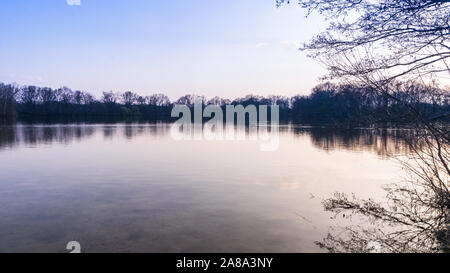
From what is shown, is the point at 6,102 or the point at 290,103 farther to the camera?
the point at 290,103

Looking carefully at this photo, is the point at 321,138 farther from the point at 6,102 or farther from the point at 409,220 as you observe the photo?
the point at 6,102

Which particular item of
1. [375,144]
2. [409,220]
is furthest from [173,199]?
[375,144]

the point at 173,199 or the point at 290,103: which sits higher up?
the point at 290,103

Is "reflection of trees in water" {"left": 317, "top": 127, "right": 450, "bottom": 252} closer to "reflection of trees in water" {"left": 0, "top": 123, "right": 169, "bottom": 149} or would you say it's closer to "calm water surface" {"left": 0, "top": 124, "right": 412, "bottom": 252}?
"calm water surface" {"left": 0, "top": 124, "right": 412, "bottom": 252}

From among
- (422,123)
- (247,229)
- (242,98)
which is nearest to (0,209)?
(247,229)

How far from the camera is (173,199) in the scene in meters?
7.86

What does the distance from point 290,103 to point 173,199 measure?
100m

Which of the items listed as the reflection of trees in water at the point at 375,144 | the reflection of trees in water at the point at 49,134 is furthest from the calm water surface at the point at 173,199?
the reflection of trees in water at the point at 49,134

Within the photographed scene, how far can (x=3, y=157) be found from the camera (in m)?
13.8

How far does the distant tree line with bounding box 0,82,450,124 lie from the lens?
198 inches

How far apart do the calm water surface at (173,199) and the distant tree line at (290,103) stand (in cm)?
63

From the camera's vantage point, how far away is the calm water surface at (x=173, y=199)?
5336 mm

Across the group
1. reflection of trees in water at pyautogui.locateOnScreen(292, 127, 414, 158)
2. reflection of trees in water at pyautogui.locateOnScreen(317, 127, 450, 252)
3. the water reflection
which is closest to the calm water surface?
reflection of trees in water at pyautogui.locateOnScreen(292, 127, 414, 158)

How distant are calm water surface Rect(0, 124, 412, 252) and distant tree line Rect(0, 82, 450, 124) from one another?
24.9 inches
